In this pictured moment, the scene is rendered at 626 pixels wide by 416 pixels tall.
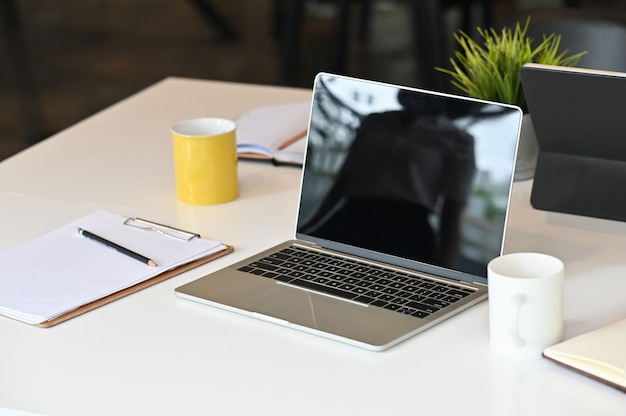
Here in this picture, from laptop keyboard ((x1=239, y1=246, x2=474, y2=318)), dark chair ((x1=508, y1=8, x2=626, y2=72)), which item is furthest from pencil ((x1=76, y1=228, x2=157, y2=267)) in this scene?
dark chair ((x1=508, y1=8, x2=626, y2=72))

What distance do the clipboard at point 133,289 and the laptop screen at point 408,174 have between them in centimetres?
12

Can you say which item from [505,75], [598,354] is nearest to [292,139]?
[505,75]

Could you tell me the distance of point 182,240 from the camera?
125 centimetres

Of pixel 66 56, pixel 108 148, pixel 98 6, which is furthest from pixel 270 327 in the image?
pixel 98 6

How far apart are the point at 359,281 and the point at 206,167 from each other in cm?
36

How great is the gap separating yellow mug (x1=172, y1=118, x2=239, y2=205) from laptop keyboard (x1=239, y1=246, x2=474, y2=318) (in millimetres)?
217

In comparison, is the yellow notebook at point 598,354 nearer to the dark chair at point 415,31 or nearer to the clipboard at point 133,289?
the clipboard at point 133,289

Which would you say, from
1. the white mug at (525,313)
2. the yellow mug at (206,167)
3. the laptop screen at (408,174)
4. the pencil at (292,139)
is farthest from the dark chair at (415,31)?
the white mug at (525,313)

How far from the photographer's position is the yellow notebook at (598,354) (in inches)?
35.4

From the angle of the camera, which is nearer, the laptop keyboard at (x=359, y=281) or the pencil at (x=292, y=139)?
the laptop keyboard at (x=359, y=281)

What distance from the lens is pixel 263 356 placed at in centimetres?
98

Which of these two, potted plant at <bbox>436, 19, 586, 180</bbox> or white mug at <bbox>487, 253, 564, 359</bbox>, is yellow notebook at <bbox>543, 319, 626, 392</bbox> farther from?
potted plant at <bbox>436, 19, 586, 180</bbox>

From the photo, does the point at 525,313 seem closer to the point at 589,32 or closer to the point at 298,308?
the point at 298,308

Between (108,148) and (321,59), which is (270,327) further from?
(321,59)
